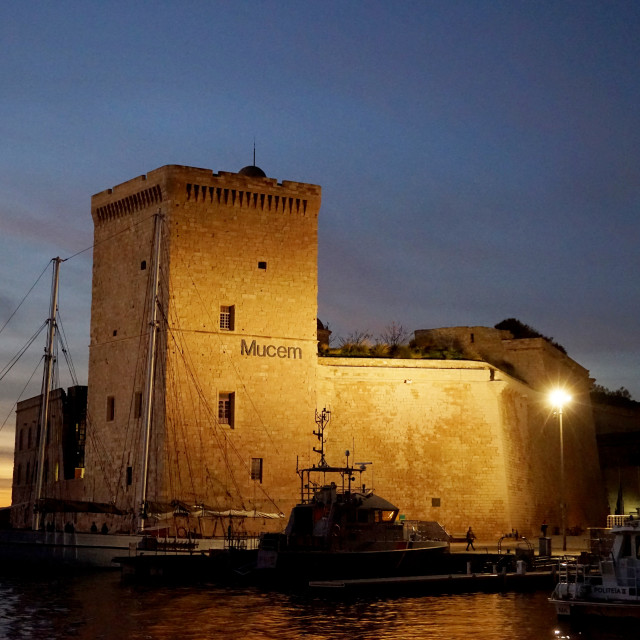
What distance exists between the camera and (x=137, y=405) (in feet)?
114

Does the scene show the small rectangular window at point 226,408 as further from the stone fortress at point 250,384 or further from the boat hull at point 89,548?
the boat hull at point 89,548

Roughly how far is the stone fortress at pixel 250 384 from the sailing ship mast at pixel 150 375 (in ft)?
0.89

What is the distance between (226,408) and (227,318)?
3.08 meters

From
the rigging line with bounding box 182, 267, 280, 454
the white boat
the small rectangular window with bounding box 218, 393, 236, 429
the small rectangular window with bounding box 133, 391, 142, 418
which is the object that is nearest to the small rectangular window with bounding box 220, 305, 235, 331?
the rigging line with bounding box 182, 267, 280, 454

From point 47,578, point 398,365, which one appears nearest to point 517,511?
point 398,365

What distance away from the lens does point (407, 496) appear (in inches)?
1431

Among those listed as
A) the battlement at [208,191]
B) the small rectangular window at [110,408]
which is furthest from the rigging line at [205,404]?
the battlement at [208,191]

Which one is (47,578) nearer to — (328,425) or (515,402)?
(328,425)

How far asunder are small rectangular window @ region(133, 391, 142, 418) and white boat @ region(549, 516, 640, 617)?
1824 cm

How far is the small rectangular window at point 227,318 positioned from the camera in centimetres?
3503

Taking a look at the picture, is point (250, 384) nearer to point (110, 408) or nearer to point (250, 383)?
point (250, 383)

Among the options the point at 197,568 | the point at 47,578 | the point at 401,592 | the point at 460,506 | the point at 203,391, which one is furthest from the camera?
the point at 460,506

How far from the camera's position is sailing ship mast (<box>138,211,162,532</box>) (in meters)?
32.2

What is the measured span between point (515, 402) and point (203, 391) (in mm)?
→ 13212
